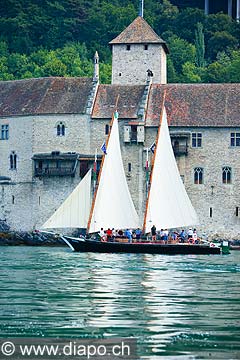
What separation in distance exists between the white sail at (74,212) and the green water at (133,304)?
14.9m

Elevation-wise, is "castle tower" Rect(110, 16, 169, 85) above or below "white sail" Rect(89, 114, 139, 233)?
above

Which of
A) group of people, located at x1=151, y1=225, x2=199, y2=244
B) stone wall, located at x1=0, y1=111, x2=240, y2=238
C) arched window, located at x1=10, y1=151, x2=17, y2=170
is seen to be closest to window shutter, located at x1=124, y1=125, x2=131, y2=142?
stone wall, located at x1=0, y1=111, x2=240, y2=238

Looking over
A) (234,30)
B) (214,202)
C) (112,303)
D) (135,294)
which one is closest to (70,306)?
(112,303)

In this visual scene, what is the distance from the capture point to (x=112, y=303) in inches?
1799

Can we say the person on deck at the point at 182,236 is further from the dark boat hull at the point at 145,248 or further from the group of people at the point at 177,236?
the dark boat hull at the point at 145,248

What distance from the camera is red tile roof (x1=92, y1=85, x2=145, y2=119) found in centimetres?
9856

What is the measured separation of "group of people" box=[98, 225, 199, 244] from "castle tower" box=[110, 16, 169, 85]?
17.3 meters

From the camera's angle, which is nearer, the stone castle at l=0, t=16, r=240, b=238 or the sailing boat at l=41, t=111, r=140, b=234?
the sailing boat at l=41, t=111, r=140, b=234

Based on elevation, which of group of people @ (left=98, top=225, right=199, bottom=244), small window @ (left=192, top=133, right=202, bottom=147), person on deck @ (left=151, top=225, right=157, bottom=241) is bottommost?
group of people @ (left=98, top=225, right=199, bottom=244)

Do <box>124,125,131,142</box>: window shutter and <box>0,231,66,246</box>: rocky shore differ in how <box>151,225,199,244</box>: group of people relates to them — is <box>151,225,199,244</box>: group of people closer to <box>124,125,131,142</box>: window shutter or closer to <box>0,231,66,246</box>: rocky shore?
<box>124,125,131,142</box>: window shutter

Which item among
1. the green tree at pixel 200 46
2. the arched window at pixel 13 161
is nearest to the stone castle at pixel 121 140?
the arched window at pixel 13 161

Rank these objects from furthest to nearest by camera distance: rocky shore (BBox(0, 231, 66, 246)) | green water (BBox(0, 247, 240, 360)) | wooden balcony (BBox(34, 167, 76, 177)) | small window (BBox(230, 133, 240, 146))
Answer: wooden balcony (BBox(34, 167, 76, 177)), rocky shore (BBox(0, 231, 66, 246)), small window (BBox(230, 133, 240, 146)), green water (BBox(0, 247, 240, 360))

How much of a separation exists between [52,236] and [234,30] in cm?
5586

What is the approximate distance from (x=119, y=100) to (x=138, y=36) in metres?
7.08
